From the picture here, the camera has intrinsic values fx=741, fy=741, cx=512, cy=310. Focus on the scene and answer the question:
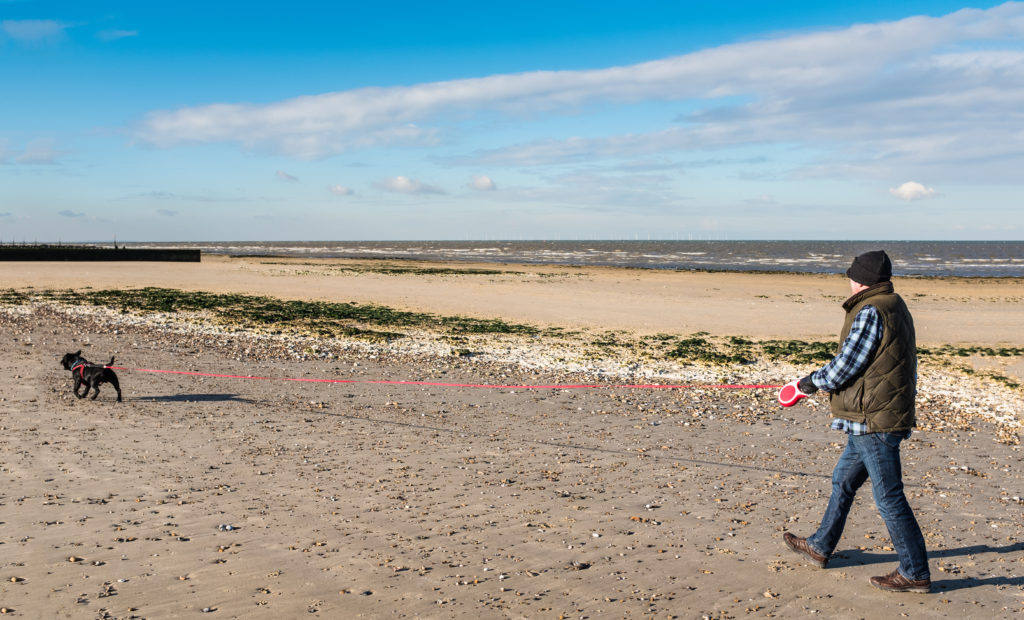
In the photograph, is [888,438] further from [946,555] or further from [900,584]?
[946,555]

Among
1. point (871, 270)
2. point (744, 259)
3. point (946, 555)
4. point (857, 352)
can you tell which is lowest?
point (946, 555)

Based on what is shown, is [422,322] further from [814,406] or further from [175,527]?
[175,527]

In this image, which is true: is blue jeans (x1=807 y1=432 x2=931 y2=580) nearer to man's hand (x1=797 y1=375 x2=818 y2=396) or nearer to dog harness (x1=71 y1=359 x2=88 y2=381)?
man's hand (x1=797 y1=375 x2=818 y2=396)

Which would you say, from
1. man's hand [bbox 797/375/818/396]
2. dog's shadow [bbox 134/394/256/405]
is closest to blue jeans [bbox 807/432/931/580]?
man's hand [bbox 797/375/818/396]

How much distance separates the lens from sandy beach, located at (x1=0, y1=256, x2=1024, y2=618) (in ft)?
15.6

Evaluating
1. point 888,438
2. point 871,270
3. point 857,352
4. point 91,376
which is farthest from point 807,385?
point 91,376

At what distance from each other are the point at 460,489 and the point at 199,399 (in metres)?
5.23

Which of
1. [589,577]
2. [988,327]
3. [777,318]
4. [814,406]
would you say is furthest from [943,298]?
[589,577]

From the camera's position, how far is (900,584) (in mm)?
4824

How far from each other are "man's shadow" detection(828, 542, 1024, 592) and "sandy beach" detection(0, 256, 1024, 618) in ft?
0.09

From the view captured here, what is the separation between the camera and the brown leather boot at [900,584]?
4805mm

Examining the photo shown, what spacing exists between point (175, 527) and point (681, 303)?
2530cm

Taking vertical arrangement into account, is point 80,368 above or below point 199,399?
above

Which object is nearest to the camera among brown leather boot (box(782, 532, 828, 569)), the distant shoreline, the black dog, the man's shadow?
the man's shadow
